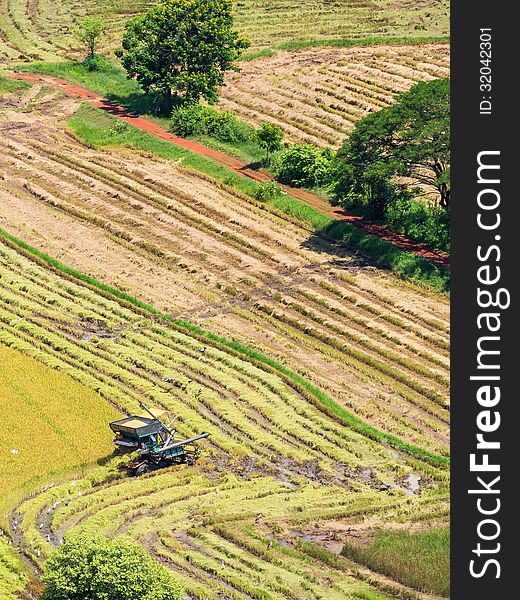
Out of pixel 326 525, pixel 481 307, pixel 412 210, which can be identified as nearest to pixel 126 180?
pixel 412 210

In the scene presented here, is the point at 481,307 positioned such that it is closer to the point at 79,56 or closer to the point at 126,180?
the point at 126,180

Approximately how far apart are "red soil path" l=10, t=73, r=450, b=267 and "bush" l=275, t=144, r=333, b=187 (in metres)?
0.98

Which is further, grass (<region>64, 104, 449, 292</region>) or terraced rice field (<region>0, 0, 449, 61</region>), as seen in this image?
terraced rice field (<region>0, 0, 449, 61</region>)

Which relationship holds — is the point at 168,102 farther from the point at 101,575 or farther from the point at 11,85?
the point at 101,575

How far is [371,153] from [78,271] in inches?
876

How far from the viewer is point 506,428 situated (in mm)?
41469

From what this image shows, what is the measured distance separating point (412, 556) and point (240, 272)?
1264 inches

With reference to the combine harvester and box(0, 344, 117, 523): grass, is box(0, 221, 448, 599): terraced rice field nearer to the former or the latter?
the combine harvester

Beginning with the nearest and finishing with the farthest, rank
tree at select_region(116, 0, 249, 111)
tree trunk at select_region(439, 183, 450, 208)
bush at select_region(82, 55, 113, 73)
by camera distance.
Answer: tree trunk at select_region(439, 183, 450, 208) → tree at select_region(116, 0, 249, 111) → bush at select_region(82, 55, 113, 73)

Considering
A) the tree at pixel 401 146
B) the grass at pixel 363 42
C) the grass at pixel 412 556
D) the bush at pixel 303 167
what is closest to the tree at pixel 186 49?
the bush at pixel 303 167

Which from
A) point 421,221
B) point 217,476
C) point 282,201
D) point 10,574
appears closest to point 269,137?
point 282,201

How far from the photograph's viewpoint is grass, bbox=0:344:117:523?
54938 mm

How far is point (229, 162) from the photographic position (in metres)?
92.8

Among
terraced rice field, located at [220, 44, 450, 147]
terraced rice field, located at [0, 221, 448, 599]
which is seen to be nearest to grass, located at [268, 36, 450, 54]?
terraced rice field, located at [220, 44, 450, 147]
